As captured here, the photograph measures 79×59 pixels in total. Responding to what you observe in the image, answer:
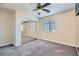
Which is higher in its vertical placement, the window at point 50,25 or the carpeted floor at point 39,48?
the window at point 50,25

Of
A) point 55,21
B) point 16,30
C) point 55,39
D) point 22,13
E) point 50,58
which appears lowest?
point 50,58

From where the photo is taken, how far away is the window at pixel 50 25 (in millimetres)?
2049

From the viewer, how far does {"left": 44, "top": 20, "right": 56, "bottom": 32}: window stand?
2049 mm

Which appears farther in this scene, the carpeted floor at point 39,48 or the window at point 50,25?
the window at point 50,25

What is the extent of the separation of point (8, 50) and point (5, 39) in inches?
9.5

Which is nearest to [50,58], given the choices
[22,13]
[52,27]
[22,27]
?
[52,27]

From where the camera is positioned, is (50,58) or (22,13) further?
(22,13)

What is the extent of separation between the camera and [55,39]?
2.09m

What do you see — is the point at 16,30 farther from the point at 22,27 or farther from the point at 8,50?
the point at 8,50

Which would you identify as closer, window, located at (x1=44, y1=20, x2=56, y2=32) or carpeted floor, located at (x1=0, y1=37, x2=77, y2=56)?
carpeted floor, located at (x1=0, y1=37, x2=77, y2=56)

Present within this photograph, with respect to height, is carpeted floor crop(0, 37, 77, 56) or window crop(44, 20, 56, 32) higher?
window crop(44, 20, 56, 32)

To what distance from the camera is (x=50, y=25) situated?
2.07 m

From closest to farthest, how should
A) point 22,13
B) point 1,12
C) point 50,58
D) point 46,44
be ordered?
1. point 50,58
2. point 1,12
3. point 22,13
4. point 46,44

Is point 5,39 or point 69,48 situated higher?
point 5,39
